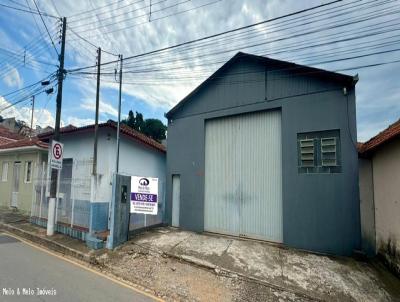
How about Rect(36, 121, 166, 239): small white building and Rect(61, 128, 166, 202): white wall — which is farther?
Rect(61, 128, 166, 202): white wall

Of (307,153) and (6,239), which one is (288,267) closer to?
(307,153)

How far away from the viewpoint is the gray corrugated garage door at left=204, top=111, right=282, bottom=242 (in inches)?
343

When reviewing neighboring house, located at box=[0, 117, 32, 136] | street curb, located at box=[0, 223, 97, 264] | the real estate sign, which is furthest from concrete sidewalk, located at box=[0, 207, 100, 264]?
neighboring house, located at box=[0, 117, 32, 136]

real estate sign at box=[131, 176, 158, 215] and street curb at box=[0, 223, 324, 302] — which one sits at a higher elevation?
real estate sign at box=[131, 176, 158, 215]

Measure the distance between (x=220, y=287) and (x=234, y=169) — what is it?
4751 millimetres

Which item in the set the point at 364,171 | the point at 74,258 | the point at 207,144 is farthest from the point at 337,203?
the point at 74,258

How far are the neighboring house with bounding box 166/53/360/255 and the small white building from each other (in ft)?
5.64

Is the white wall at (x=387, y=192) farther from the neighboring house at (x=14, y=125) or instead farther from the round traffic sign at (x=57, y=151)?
the neighboring house at (x=14, y=125)

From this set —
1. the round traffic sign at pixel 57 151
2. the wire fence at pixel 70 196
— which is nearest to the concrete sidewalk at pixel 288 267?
the wire fence at pixel 70 196

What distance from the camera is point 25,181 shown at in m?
14.6

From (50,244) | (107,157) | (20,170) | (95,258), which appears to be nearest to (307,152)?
(95,258)

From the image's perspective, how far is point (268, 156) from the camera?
8922 mm

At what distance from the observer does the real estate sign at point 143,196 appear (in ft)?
27.2

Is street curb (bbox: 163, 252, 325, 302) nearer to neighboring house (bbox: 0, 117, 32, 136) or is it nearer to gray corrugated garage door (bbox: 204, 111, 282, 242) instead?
gray corrugated garage door (bbox: 204, 111, 282, 242)
